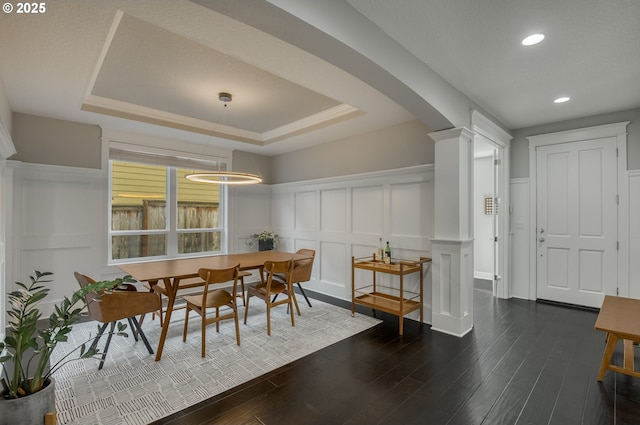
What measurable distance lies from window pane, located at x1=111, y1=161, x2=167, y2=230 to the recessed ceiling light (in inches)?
193

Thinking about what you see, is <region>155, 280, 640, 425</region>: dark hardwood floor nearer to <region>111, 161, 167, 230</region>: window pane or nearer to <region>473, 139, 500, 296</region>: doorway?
<region>473, 139, 500, 296</region>: doorway

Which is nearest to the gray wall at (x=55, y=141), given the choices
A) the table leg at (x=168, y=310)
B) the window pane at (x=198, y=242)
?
the window pane at (x=198, y=242)

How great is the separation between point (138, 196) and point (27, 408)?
364cm

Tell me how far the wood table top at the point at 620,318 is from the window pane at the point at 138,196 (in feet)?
17.7

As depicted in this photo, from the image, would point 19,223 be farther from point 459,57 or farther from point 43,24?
point 459,57

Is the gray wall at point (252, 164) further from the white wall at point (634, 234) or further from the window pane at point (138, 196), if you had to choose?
the white wall at point (634, 234)

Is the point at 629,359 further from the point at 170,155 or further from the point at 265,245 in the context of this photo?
the point at 170,155

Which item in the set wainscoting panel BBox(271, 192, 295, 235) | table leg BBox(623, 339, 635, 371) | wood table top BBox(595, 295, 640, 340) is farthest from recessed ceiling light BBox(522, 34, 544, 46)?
wainscoting panel BBox(271, 192, 295, 235)

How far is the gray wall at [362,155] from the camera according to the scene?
3845mm

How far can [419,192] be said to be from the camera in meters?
3.77

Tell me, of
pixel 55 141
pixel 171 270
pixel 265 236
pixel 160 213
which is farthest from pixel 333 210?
pixel 55 141

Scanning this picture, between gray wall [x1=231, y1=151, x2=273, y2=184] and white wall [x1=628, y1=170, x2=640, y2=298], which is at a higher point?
gray wall [x1=231, y1=151, x2=273, y2=184]

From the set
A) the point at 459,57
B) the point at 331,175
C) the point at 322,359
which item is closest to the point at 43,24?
the point at 459,57

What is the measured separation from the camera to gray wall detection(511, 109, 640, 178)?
12.1 ft
